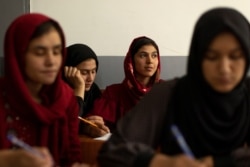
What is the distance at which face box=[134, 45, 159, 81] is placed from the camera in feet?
7.88

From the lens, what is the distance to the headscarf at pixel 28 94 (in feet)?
4.33

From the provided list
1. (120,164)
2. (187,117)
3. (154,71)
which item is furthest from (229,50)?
(154,71)

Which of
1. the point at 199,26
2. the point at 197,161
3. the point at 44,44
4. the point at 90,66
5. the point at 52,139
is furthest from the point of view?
the point at 90,66

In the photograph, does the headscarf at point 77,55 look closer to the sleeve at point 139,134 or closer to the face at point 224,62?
the sleeve at point 139,134

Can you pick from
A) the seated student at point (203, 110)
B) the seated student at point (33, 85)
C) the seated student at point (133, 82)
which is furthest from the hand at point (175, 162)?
the seated student at point (133, 82)

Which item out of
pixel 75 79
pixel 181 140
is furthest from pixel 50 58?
pixel 75 79

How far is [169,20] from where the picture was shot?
2.76 meters

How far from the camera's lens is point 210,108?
119 centimetres

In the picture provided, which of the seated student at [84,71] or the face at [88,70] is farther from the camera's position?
the face at [88,70]

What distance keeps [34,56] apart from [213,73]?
605 mm

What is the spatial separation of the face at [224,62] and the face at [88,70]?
129 centimetres

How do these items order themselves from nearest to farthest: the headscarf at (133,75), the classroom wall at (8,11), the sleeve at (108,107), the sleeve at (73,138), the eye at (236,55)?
the eye at (236,55) < the sleeve at (73,138) < the sleeve at (108,107) < the headscarf at (133,75) < the classroom wall at (8,11)

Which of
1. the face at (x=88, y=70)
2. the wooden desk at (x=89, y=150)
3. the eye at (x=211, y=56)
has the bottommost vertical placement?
the wooden desk at (x=89, y=150)

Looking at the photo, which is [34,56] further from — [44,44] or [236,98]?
[236,98]
